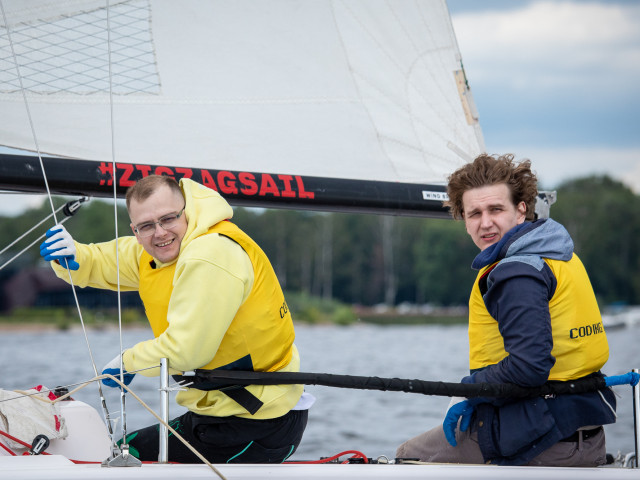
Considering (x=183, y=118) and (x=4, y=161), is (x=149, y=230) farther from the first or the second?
(x=183, y=118)

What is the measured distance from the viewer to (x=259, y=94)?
3350 millimetres

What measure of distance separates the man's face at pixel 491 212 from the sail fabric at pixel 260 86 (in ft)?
3.69

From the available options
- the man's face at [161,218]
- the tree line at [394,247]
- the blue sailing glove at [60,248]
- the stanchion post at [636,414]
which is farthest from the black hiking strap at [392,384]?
the tree line at [394,247]

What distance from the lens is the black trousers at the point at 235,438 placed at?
7.26 feet

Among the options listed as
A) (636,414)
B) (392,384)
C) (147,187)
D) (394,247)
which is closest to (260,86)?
(147,187)

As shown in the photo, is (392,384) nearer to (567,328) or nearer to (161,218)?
(567,328)

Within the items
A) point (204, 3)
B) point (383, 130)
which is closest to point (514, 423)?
point (383, 130)

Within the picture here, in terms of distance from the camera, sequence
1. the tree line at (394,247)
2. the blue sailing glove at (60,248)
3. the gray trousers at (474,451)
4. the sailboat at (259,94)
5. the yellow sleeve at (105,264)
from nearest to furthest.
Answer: the gray trousers at (474,451) < the blue sailing glove at (60,248) < the yellow sleeve at (105,264) < the sailboat at (259,94) < the tree line at (394,247)

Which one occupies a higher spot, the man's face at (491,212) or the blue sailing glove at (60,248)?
the man's face at (491,212)

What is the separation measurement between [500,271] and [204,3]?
6.19 feet

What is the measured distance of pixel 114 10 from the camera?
3221 mm

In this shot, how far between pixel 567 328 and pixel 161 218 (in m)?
1.13

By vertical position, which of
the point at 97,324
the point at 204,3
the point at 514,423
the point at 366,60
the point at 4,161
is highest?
the point at 204,3

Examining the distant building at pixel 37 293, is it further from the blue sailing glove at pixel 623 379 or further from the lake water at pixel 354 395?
the blue sailing glove at pixel 623 379
